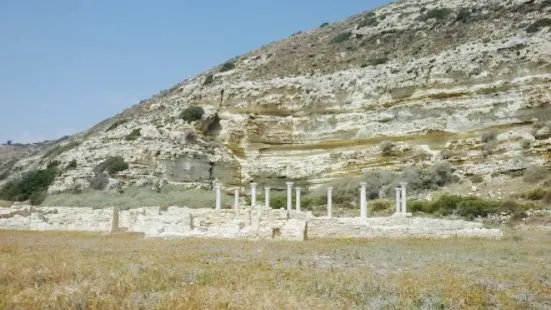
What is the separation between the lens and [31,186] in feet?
170

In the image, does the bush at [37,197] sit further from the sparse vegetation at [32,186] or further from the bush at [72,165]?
the bush at [72,165]

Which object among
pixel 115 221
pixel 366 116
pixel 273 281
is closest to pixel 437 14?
pixel 366 116

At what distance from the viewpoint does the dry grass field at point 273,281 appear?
323 inches

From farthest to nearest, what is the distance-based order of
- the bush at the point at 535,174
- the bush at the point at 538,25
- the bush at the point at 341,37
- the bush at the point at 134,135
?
the bush at the point at 341,37, the bush at the point at 134,135, the bush at the point at 538,25, the bush at the point at 535,174

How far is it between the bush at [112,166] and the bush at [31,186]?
4.46 meters

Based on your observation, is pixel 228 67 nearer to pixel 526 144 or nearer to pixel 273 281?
pixel 526 144

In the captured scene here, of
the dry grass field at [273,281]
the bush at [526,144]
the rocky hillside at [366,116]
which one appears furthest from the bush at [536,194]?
the dry grass field at [273,281]

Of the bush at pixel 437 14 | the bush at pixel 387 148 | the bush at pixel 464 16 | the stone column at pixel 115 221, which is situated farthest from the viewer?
the bush at pixel 437 14

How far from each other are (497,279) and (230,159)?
44.7m

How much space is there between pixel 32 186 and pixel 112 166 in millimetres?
7996

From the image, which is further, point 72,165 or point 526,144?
point 72,165

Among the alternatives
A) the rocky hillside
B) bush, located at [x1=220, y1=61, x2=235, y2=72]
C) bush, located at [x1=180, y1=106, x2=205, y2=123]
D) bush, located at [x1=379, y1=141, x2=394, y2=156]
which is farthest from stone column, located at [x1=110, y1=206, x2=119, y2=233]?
bush, located at [x1=220, y1=61, x2=235, y2=72]

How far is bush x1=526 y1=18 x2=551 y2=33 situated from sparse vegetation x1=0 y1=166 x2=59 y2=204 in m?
45.5

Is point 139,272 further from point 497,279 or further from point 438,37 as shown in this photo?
point 438,37
